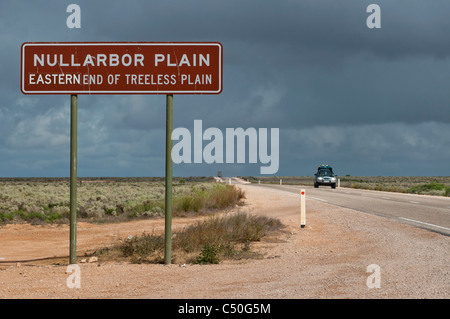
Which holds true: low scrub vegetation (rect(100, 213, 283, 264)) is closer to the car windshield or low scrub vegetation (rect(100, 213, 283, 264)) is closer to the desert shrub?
the desert shrub

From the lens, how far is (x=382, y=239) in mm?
14023

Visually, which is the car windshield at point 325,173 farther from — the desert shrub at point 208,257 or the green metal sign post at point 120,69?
the green metal sign post at point 120,69

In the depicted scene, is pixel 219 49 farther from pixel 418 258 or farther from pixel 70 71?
pixel 418 258

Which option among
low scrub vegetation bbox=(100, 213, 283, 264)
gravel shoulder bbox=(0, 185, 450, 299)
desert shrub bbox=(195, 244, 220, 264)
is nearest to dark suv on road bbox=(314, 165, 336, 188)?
gravel shoulder bbox=(0, 185, 450, 299)

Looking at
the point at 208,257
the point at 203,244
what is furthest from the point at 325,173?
the point at 208,257

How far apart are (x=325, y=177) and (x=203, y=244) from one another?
4327 centimetres

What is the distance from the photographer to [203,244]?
1256 centimetres

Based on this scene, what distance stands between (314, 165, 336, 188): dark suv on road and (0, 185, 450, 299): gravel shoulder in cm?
3767

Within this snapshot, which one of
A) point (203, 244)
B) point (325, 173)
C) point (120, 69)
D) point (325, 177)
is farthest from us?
→ point (325, 173)

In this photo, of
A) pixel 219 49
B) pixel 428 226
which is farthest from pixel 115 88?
pixel 428 226

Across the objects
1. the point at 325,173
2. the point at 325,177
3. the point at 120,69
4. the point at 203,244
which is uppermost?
the point at 120,69

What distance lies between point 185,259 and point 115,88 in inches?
147

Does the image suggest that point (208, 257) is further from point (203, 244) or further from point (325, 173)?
point (325, 173)

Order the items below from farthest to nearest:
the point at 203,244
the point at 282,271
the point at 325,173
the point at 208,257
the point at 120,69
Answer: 1. the point at 325,173
2. the point at 203,244
3. the point at 208,257
4. the point at 120,69
5. the point at 282,271
